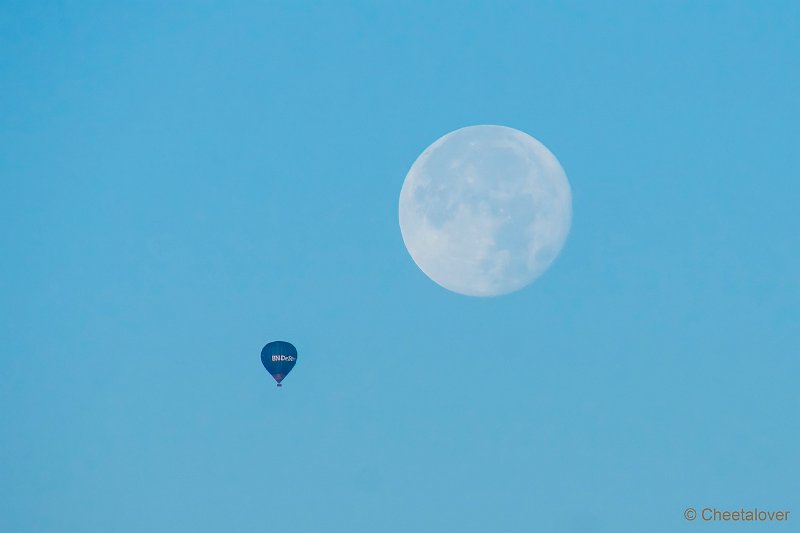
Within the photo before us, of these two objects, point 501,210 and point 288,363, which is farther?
point 288,363

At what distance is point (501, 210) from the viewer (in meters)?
30.0

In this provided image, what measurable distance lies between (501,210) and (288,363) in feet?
53.6

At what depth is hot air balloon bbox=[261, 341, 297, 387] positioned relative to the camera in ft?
137

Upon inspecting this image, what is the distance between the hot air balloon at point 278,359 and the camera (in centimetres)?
4166

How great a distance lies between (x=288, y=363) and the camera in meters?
Result: 41.9

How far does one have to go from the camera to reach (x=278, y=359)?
4175 cm
